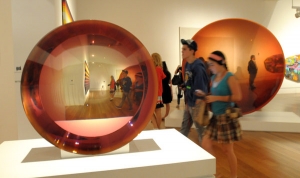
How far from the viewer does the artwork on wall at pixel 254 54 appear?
4.27 metres

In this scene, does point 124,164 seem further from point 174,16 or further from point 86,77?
point 174,16

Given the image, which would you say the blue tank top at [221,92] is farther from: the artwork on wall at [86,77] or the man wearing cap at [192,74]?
the artwork on wall at [86,77]

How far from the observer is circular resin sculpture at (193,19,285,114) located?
4266 mm

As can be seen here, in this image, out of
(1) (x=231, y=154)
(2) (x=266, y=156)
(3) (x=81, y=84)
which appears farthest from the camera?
(2) (x=266, y=156)

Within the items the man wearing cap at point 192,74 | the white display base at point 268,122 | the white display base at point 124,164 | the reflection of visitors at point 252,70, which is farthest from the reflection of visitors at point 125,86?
the reflection of visitors at point 252,70

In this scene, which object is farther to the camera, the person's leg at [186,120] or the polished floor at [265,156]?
the person's leg at [186,120]

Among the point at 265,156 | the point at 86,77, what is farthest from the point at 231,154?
the point at 86,77

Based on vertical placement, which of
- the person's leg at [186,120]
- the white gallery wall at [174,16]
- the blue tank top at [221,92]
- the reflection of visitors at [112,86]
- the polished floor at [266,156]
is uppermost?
the white gallery wall at [174,16]

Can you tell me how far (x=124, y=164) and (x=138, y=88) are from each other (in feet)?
1.27

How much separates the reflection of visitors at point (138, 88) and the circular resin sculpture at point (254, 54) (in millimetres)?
3365

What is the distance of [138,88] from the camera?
132 cm

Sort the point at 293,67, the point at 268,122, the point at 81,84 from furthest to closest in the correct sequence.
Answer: the point at 293,67 → the point at 268,122 → the point at 81,84

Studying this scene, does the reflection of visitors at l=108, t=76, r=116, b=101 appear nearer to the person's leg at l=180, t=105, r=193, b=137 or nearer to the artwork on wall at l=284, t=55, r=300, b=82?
the person's leg at l=180, t=105, r=193, b=137

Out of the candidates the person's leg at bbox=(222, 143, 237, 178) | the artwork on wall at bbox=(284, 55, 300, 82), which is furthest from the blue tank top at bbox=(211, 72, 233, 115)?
the artwork on wall at bbox=(284, 55, 300, 82)
